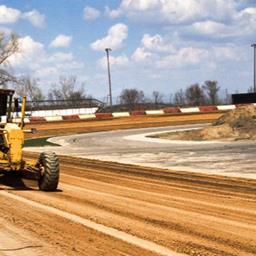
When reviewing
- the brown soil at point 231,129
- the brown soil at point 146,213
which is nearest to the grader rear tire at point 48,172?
the brown soil at point 146,213

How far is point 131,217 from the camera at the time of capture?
30.7 feet

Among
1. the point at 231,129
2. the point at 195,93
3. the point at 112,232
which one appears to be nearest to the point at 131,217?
the point at 112,232

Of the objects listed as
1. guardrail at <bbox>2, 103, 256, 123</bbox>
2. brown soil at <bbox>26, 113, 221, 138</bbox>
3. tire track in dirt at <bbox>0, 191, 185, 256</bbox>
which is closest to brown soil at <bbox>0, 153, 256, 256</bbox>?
tire track in dirt at <bbox>0, 191, 185, 256</bbox>

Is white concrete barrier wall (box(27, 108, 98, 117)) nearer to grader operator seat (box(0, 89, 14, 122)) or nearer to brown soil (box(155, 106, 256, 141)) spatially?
brown soil (box(155, 106, 256, 141))

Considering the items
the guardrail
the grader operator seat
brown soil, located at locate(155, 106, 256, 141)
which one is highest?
the grader operator seat

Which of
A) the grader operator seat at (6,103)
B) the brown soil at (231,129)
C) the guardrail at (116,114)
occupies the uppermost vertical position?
the grader operator seat at (6,103)

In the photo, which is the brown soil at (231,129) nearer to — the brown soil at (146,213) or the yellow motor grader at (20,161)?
the brown soil at (146,213)

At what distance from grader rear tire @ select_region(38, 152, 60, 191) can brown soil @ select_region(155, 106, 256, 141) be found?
19.4 meters

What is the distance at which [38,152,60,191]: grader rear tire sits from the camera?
12602mm

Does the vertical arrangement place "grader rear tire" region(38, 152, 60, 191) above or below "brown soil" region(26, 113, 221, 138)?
above

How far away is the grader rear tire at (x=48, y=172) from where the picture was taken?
12.6 meters

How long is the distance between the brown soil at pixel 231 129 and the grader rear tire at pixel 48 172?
19439mm

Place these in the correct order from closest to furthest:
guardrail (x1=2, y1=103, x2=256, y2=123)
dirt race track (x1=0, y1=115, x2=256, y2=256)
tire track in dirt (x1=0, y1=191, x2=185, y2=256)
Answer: tire track in dirt (x1=0, y1=191, x2=185, y2=256)
dirt race track (x1=0, y1=115, x2=256, y2=256)
guardrail (x1=2, y1=103, x2=256, y2=123)

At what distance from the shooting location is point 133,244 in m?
7.36
